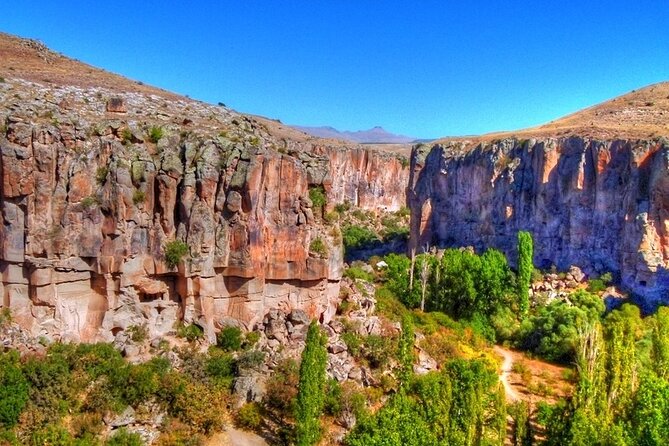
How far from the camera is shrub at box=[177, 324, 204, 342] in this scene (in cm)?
2866

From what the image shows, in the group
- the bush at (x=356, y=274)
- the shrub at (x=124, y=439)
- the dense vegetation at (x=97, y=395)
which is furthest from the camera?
the bush at (x=356, y=274)

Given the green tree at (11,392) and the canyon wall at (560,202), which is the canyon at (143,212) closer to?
the green tree at (11,392)

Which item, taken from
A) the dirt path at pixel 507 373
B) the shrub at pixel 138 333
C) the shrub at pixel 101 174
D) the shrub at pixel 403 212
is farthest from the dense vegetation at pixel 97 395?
the shrub at pixel 403 212

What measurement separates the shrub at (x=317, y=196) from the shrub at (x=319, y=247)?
235 centimetres

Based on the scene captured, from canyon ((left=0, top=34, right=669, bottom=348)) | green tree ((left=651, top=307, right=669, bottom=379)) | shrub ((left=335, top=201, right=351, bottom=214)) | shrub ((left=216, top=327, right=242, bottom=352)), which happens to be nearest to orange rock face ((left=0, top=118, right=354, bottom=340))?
canyon ((left=0, top=34, right=669, bottom=348))

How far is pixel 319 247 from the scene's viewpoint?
1259 inches

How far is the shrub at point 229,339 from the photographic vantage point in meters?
28.6

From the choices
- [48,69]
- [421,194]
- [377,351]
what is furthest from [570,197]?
[48,69]

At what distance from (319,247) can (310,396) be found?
10.8 metres

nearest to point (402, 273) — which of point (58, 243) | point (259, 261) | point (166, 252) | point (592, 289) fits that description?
point (592, 289)

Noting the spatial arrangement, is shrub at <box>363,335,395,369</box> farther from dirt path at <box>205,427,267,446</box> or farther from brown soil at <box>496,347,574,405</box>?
brown soil at <box>496,347,574,405</box>

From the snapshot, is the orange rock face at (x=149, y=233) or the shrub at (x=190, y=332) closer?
the orange rock face at (x=149, y=233)

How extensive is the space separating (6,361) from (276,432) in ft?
40.9

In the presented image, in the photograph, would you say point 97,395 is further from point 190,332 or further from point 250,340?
point 250,340
